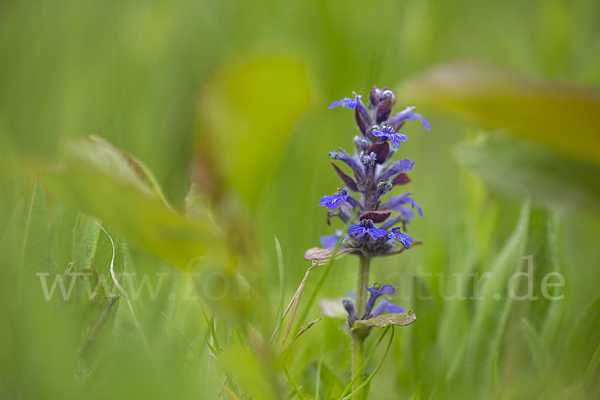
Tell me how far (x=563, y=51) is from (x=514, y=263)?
0.91 meters

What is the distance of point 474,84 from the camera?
0.39 meters

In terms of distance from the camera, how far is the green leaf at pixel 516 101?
388 millimetres

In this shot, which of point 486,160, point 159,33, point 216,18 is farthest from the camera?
point 216,18

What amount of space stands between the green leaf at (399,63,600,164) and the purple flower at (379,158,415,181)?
0.64ft

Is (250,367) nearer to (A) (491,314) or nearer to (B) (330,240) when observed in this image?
(B) (330,240)

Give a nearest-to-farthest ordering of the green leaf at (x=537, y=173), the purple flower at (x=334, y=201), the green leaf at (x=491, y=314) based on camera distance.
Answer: the green leaf at (x=537, y=173)
the purple flower at (x=334, y=201)
the green leaf at (x=491, y=314)

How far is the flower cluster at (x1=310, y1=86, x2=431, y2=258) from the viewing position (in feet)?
2.00

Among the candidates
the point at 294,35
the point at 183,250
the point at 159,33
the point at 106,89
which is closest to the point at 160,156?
the point at 106,89

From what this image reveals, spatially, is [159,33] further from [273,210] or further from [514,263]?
[514,263]

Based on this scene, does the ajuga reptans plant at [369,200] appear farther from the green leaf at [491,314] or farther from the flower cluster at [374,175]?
the green leaf at [491,314]

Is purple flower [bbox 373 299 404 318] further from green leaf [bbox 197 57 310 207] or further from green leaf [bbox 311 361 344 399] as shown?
green leaf [bbox 197 57 310 207]

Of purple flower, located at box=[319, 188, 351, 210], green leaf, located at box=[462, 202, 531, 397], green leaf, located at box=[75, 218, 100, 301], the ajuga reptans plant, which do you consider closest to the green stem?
the ajuga reptans plant

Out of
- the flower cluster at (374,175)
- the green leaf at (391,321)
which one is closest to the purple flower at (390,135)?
the flower cluster at (374,175)

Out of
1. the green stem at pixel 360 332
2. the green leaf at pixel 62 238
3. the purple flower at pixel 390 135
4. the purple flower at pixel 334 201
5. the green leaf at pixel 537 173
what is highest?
the purple flower at pixel 390 135
